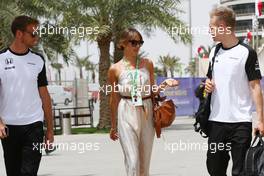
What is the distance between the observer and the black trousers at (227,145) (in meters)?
5.47

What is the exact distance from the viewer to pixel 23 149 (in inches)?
217

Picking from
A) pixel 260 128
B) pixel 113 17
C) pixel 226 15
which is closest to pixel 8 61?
pixel 226 15

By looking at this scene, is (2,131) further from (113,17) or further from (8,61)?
(113,17)

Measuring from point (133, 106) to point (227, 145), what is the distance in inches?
37.9

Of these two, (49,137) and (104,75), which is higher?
(104,75)

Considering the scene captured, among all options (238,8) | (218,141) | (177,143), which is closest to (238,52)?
(218,141)

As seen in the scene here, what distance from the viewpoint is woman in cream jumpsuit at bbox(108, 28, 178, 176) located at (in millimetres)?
6082

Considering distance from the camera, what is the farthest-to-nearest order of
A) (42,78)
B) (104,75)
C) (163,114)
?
(104,75)
(163,114)
(42,78)

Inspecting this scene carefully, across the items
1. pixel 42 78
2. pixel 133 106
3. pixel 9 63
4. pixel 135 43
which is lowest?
pixel 133 106

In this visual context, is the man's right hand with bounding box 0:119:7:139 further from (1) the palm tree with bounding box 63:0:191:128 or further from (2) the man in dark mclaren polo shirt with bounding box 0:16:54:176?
(1) the palm tree with bounding box 63:0:191:128

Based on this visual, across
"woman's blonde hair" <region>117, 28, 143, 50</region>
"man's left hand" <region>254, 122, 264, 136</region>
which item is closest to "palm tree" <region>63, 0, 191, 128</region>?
"woman's blonde hair" <region>117, 28, 143, 50</region>

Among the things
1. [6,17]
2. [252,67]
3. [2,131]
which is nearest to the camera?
[2,131]

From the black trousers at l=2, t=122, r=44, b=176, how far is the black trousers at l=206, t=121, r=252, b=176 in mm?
1387

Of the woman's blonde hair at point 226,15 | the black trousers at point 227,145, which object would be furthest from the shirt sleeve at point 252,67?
the black trousers at point 227,145
